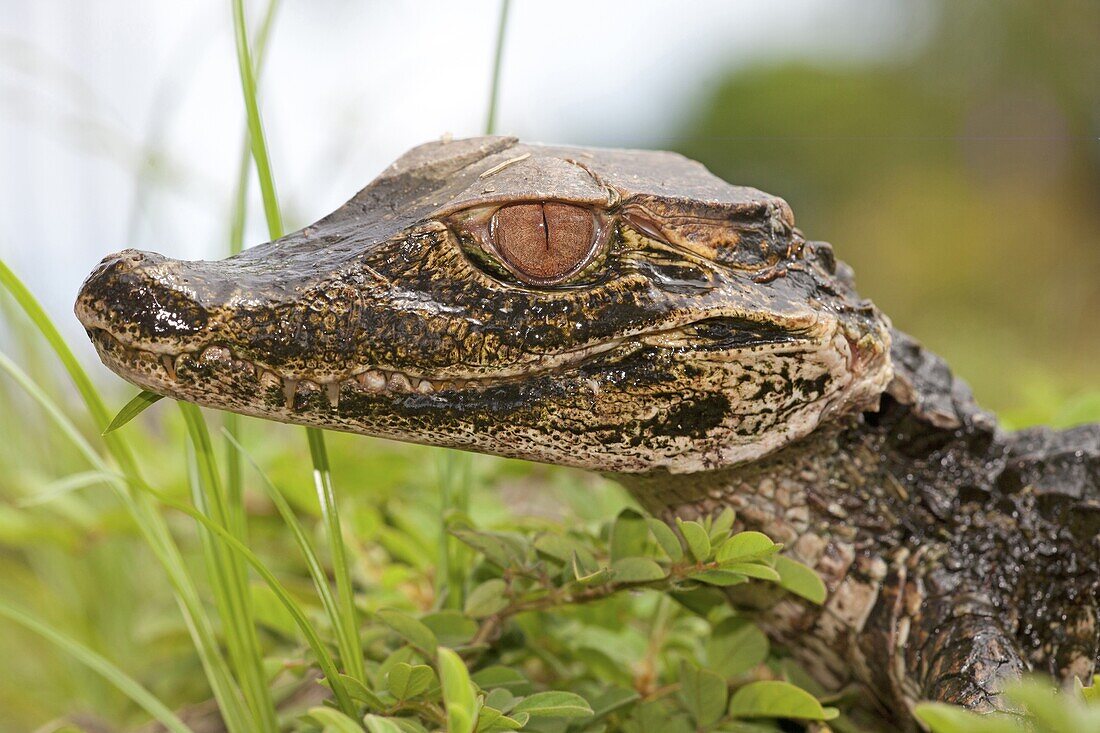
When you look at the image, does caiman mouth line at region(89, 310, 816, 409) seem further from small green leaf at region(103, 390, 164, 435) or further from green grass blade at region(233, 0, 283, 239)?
green grass blade at region(233, 0, 283, 239)

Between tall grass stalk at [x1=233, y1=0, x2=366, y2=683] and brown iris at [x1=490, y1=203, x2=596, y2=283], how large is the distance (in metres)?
0.42

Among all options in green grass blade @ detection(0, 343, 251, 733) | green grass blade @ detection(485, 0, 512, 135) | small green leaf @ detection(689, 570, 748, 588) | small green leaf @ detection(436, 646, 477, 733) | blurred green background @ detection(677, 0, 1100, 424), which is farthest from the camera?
blurred green background @ detection(677, 0, 1100, 424)

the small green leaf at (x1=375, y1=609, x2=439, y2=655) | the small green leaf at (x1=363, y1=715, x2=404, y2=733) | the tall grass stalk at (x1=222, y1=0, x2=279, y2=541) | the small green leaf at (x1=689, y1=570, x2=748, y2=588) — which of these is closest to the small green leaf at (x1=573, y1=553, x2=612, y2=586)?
the small green leaf at (x1=689, y1=570, x2=748, y2=588)

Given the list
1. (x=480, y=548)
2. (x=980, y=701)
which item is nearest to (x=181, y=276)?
(x=480, y=548)

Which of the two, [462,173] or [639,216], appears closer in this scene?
[639,216]

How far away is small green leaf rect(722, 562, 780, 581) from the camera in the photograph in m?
1.19

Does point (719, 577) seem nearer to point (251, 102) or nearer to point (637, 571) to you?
point (637, 571)

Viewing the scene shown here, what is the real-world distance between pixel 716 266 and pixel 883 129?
13.2 metres

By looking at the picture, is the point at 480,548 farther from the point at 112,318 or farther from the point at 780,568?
the point at 112,318

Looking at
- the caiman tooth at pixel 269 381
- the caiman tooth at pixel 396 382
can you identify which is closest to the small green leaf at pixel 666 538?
the caiman tooth at pixel 396 382

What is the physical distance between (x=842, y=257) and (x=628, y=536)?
10.4m

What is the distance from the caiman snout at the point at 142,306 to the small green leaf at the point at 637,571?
2.13 ft

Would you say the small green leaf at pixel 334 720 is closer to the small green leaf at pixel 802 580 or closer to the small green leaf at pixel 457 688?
the small green leaf at pixel 457 688

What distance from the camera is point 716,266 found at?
51.0 inches
